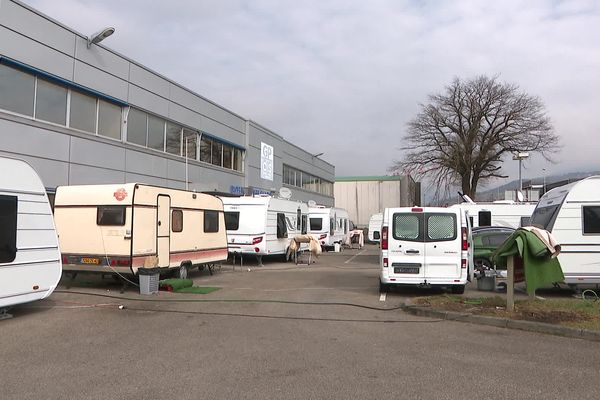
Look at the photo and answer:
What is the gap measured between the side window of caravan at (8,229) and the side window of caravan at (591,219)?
39.2 ft

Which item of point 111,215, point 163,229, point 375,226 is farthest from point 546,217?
point 375,226

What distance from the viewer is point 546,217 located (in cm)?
1332

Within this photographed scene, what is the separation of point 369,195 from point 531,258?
5121cm

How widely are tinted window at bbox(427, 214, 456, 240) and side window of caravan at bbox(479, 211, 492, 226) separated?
12.6 metres

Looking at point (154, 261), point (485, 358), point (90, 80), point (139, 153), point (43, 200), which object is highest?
point (90, 80)

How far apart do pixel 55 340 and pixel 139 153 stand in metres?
14.1

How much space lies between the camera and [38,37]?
52.0 feet

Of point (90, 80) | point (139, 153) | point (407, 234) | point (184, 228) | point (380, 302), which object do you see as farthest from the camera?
point (139, 153)

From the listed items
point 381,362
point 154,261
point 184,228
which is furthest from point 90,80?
point 381,362

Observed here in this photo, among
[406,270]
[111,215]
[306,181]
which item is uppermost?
[306,181]

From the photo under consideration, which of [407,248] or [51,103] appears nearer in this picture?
[407,248]

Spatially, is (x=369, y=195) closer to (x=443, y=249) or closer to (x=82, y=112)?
(x=82, y=112)

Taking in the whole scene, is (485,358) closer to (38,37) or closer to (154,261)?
(154,261)

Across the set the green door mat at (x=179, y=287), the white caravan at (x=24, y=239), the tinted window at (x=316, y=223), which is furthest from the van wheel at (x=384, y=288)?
the tinted window at (x=316, y=223)
